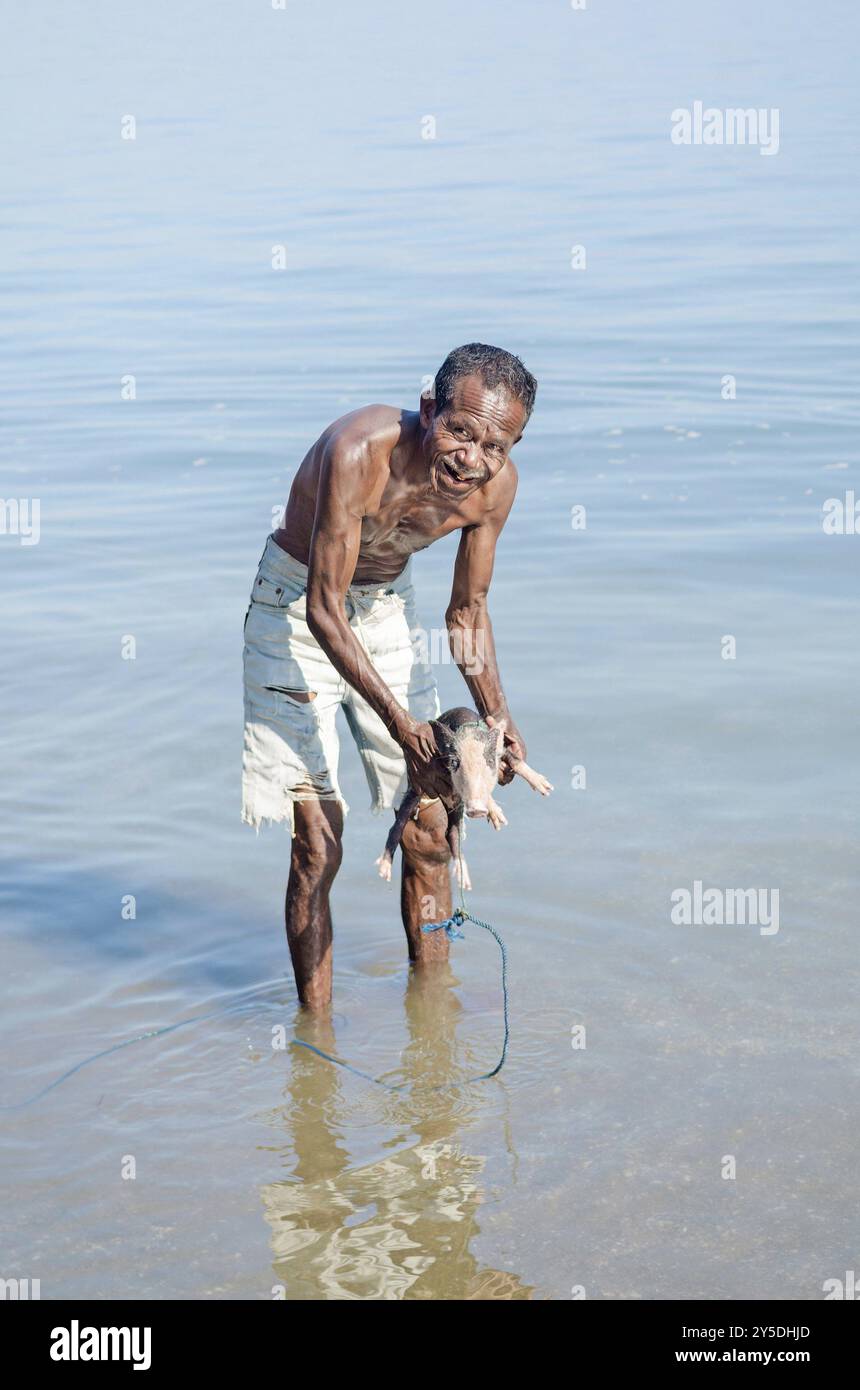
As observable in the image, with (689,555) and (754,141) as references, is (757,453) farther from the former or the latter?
(754,141)

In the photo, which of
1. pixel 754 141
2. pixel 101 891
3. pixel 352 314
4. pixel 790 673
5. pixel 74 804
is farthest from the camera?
pixel 754 141

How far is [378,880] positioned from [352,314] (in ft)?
34.5

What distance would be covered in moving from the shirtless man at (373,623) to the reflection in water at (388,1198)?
18.5 inches

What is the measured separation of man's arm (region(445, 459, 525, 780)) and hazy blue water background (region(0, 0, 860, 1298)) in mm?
958

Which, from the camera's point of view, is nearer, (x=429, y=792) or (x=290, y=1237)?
(x=290, y=1237)

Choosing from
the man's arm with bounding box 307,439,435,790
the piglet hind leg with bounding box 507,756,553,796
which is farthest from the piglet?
the man's arm with bounding box 307,439,435,790

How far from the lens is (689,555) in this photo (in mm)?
9406

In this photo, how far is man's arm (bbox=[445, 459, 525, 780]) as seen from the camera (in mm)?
5191

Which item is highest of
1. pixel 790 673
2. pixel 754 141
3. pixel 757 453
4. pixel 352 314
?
pixel 754 141

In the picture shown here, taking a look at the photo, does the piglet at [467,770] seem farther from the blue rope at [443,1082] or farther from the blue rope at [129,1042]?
the blue rope at [129,1042]

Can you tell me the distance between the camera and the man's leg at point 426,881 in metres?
5.40

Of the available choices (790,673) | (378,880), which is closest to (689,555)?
(790,673)

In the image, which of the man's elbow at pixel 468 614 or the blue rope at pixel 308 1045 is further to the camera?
the man's elbow at pixel 468 614

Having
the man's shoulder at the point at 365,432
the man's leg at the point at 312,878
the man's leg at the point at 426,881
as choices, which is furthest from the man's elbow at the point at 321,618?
the man's leg at the point at 426,881
